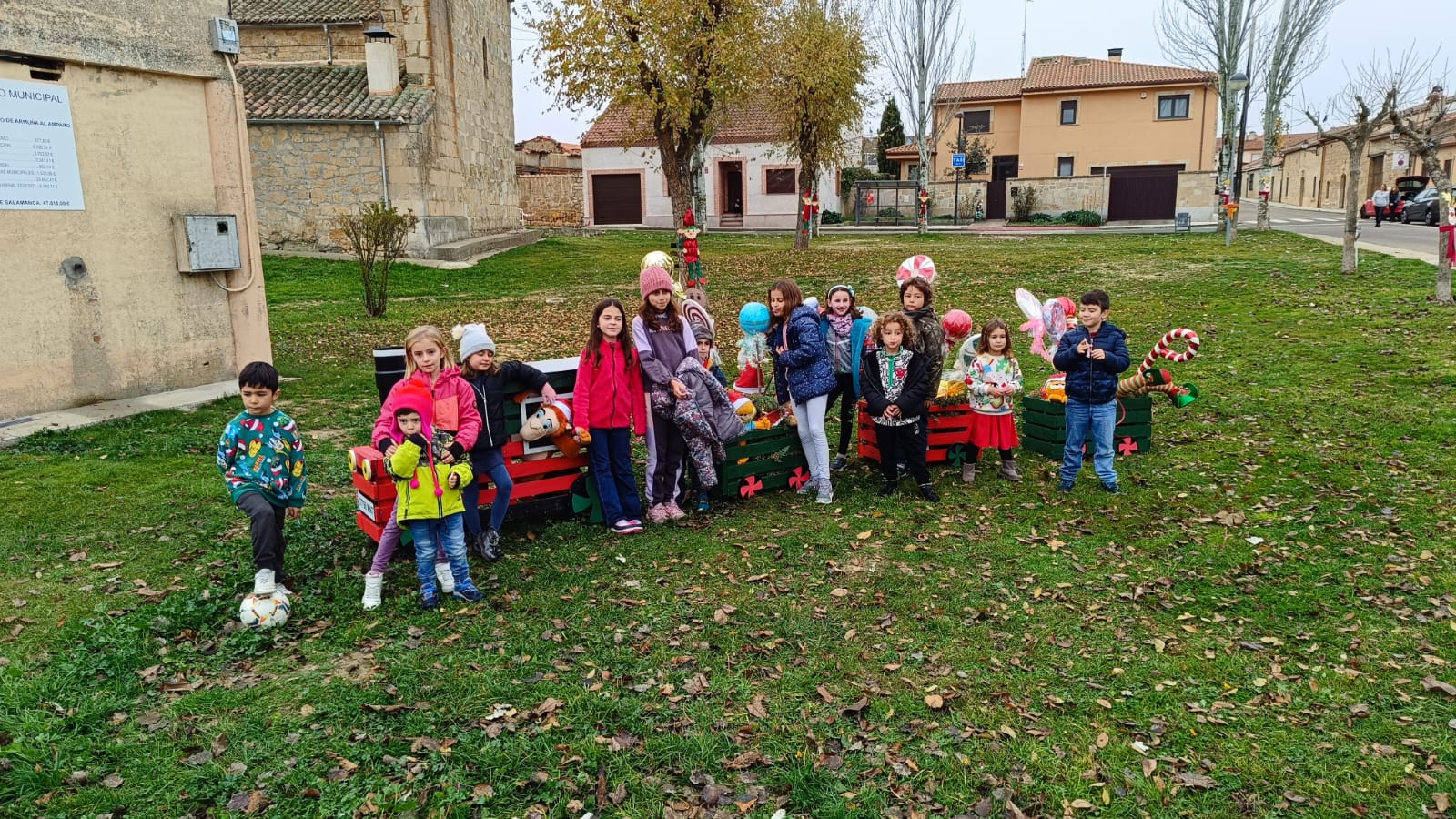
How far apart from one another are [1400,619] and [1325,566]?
698 millimetres

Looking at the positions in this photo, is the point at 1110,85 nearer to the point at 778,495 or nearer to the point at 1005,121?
the point at 1005,121

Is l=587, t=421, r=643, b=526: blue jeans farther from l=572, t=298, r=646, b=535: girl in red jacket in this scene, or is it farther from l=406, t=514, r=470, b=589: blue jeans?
l=406, t=514, r=470, b=589: blue jeans

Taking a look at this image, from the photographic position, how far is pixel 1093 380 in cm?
685

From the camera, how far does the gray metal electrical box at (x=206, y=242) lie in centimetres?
940

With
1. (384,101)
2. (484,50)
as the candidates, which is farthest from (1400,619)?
(484,50)

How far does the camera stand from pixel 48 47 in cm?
833

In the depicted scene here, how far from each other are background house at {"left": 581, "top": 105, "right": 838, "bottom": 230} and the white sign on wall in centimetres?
3280

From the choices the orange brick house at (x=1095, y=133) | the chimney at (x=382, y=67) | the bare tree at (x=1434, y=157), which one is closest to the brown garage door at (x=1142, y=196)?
the orange brick house at (x=1095, y=133)

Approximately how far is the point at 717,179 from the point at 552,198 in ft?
26.2

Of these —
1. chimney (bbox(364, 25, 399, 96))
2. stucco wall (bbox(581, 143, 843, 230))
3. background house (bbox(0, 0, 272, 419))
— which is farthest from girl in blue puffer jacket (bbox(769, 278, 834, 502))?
stucco wall (bbox(581, 143, 843, 230))

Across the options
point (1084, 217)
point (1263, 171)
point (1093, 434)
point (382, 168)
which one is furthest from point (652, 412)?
point (1084, 217)

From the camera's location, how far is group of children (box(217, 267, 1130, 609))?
16.5ft

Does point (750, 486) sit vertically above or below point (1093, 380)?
below

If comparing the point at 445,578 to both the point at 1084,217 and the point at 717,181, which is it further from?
the point at 717,181
